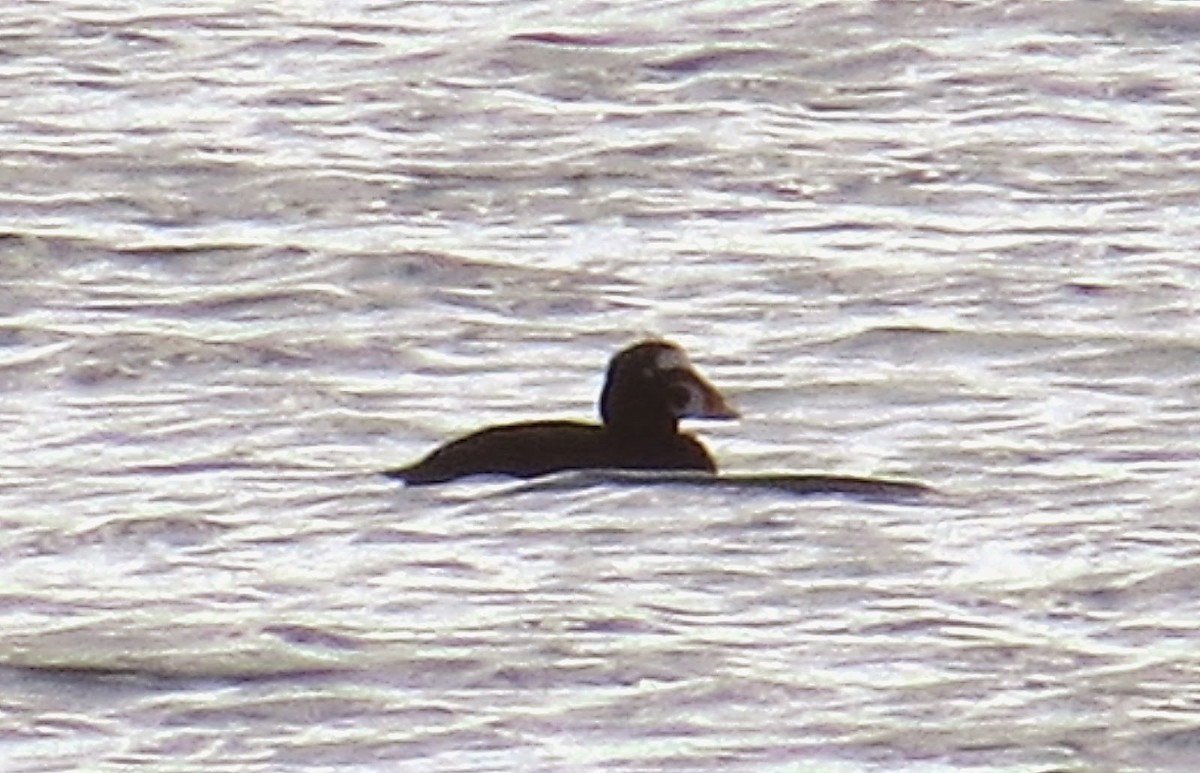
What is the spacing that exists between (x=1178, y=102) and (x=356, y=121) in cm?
274

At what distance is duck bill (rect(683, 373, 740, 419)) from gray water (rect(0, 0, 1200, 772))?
7.2 inches

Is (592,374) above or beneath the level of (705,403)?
beneath

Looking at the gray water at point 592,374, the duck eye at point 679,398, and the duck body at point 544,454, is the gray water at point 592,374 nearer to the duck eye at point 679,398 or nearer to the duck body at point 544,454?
the duck body at point 544,454

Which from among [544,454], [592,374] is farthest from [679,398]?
[592,374]

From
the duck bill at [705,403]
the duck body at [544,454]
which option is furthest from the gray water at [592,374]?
the duck bill at [705,403]

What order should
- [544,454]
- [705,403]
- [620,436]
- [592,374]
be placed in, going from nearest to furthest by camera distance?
[544,454]
[620,436]
[705,403]
[592,374]

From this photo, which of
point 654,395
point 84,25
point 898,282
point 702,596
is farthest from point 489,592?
point 84,25

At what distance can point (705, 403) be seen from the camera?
541 inches

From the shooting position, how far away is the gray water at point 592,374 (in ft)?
37.3

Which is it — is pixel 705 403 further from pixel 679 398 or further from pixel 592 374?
pixel 592 374

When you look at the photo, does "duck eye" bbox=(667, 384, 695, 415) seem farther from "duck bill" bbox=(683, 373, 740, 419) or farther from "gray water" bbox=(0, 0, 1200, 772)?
"gray water" bbox=(0, 0, 1200, 772)

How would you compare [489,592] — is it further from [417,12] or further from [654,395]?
[417,12]

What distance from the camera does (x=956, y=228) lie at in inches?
679

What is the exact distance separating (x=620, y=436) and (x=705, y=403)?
0.28m
